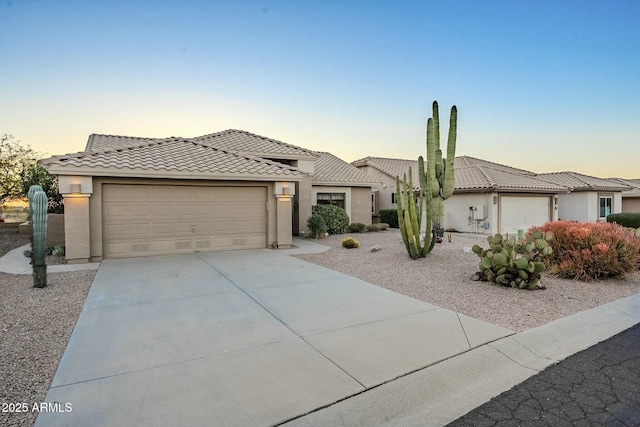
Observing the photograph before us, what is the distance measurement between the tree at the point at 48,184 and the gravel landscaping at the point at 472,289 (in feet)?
48.8

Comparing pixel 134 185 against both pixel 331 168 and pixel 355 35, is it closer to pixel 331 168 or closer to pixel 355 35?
pixel 355 35

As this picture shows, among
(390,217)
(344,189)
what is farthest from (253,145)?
(390,217)

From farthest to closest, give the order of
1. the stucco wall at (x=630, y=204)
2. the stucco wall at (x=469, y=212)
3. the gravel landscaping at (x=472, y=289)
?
the stucco wall at (x=630, y=204)
the stucco wall at (x=469, y=212)
the gravel landscaping at (x=472, y=289)

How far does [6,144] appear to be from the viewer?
2309 centimetres

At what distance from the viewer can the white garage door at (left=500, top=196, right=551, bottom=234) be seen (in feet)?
70.5

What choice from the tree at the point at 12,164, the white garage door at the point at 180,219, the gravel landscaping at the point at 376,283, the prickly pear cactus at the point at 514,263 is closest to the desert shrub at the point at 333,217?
the white garage door at the point at 180,219

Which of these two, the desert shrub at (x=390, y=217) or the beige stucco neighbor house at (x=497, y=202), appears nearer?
the beige stucco neighbor house at (x=497, y=202)

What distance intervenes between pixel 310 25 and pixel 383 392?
14.3 meters

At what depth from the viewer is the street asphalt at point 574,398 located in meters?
3.10

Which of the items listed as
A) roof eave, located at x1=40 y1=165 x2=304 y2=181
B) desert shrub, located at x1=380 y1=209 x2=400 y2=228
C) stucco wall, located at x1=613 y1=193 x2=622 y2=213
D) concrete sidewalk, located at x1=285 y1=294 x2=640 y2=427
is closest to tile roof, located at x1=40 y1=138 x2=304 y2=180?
roof eave, located at x1=40 y1=165 x2=304 y2=181

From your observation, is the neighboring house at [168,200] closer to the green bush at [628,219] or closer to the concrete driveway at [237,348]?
the concrete driveway at [237,348]

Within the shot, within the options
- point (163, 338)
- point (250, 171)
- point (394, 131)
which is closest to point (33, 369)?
point (163, 338)

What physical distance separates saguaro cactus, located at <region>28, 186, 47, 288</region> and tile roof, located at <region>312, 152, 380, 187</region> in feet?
44.2

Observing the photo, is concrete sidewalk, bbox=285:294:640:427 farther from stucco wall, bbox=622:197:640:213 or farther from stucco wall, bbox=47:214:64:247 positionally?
stucco wall, bbox=622:197:640:213
